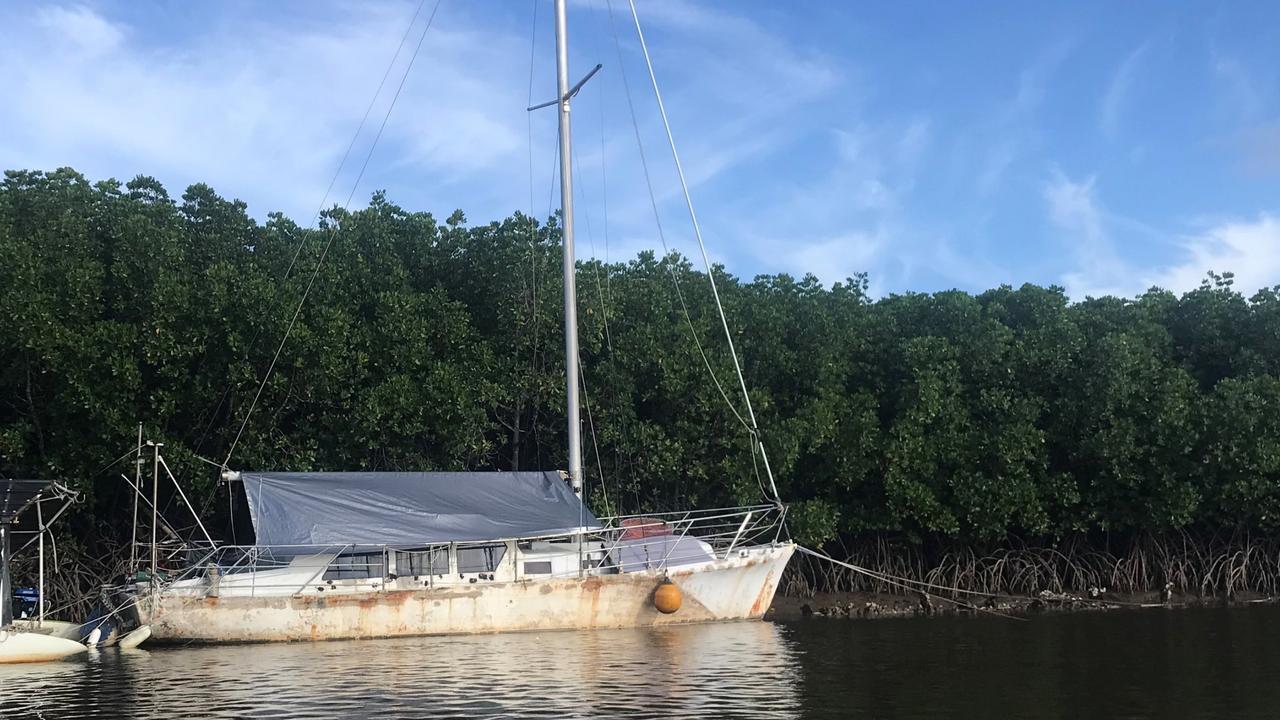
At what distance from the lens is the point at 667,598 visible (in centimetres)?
2252

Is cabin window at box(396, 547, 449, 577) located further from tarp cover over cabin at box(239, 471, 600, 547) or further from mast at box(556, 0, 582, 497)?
mast at box(556, 0, 582, 497)

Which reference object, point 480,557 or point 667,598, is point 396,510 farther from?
point 667,598

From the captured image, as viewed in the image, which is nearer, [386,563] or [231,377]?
[386,563]

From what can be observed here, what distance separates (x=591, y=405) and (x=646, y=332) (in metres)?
2.46

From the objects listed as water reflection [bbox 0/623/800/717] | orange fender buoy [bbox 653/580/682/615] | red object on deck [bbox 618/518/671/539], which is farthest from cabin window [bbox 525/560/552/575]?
orange fender buoy [bbox 653/580/682/615]

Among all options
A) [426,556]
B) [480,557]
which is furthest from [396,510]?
[480,557]

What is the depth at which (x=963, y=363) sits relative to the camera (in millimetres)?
31125

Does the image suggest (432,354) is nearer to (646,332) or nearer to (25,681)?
(646,332)

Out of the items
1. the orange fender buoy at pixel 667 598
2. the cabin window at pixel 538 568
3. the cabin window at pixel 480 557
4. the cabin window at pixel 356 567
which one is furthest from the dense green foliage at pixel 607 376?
the orange fender buoy at pixel 667 598

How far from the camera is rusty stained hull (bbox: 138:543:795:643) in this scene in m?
21.8

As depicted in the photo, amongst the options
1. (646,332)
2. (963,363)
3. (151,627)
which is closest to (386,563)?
(151,627)

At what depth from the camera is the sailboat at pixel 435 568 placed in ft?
71.5

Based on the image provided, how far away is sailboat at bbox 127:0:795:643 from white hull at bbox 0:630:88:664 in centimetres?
140

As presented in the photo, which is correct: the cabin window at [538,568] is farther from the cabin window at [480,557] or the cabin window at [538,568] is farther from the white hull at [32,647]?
the white hull at [32,647]
